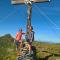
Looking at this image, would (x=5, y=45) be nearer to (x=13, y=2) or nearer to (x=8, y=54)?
(x=8, y=54)

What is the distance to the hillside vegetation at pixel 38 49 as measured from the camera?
13648 millimetres

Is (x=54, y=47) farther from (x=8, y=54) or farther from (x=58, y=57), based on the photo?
(x=8, y=54)

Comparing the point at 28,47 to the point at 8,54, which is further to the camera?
the point at 8,54

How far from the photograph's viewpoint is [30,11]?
13375mm

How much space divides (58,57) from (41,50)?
0.56 meters

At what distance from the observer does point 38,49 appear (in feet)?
44.8

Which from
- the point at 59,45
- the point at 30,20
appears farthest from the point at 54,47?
the point at 30,20

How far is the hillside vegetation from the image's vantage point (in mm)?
13648

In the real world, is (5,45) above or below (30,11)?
below

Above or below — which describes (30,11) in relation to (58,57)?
above

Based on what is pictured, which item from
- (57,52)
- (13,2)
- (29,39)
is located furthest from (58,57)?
(13,2)

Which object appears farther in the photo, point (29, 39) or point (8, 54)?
point (8, 54)

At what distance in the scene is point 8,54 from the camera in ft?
46.6

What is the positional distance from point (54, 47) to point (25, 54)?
0.94 m
